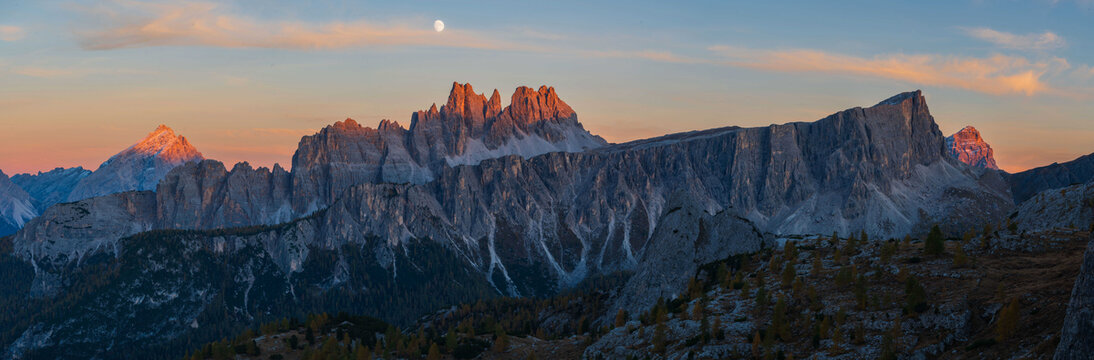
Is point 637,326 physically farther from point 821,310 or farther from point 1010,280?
point 1010,280

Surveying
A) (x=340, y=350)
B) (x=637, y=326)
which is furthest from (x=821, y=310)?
(x=340, y=350)

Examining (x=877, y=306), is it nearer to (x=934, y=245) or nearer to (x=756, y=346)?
(x=756, y=346)

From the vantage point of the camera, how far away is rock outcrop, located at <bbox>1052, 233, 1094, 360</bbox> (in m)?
43.1

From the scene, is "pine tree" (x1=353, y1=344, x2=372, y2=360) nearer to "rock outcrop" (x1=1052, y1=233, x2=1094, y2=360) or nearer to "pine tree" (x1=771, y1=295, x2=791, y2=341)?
"pine tree" (x1=771, y1=295, x2=791, y2=341)

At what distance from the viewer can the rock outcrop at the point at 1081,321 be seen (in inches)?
1698

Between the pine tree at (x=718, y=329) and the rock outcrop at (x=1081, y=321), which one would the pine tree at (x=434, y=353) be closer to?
the pine tree at (x=718, y=329)

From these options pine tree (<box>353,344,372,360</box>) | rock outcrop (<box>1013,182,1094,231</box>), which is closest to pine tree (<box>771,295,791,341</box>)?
rock outcrop (<box>1013,182,1094,231</box>)

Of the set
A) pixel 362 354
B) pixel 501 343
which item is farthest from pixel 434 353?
pixel 501 343

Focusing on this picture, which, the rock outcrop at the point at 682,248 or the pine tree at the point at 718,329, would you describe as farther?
the rock outcrop at the point at 682,248

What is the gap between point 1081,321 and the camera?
43.6 meters

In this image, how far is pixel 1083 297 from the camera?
44281 millimetres

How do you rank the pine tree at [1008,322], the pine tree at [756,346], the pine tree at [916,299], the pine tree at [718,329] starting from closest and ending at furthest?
1. the pine tree at [1008,322]
2. the pine tree at [916,299]
3. the pine tree at [756,346]
4. the pine tree at [718,329]

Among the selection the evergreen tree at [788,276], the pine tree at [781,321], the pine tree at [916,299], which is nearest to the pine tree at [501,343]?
the evergreen tree at [788,276]

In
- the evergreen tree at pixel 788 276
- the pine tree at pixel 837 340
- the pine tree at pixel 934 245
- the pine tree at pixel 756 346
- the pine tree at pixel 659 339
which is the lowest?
the pine tree at pixel 659 339
